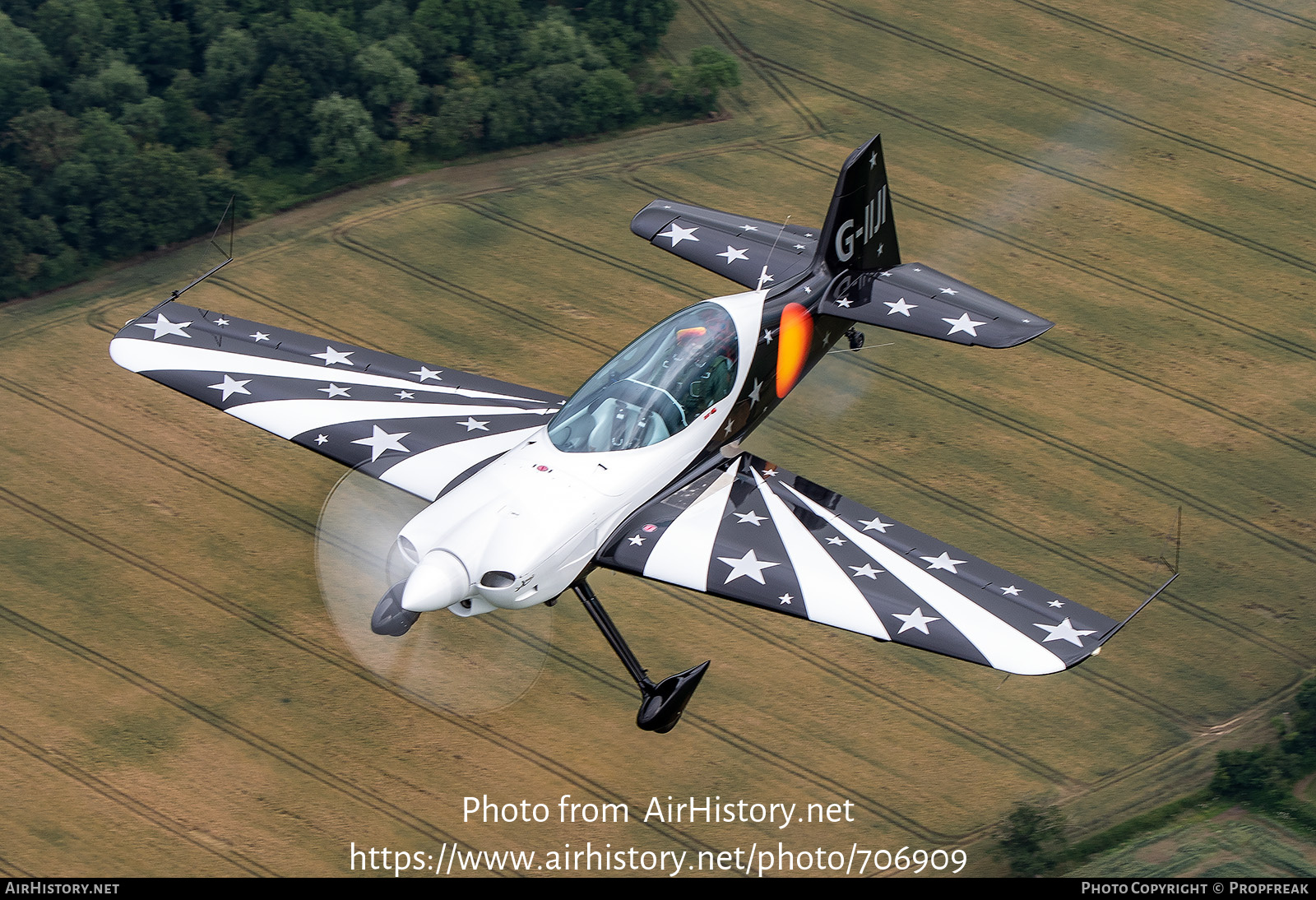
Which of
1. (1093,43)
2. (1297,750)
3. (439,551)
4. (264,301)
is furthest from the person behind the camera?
(1093,43)

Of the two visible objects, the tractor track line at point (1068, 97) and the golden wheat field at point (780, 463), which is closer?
the golden wheat field at point (780, 463)

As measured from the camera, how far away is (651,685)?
2153cm

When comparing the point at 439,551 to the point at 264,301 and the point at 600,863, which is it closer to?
the point at 600,863

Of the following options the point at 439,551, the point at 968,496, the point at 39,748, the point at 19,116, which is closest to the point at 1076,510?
the point at 968,496

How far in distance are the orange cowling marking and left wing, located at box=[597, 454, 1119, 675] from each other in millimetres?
2647

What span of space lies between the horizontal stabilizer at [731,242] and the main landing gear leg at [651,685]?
7.40 metres

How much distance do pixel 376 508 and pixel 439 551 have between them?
12.1 feet

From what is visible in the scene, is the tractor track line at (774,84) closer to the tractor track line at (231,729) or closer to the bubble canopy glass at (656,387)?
the bubble canopy glass at (656,387)

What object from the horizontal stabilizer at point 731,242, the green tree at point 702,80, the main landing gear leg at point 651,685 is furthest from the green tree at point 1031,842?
the green tree at point 702,80

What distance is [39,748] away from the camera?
23.5 metres

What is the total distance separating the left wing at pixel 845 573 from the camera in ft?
67.2

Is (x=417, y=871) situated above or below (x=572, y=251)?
below

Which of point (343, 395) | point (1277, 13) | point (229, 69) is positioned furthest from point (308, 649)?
point (1277, 13)

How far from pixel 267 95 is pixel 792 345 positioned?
16955mm
